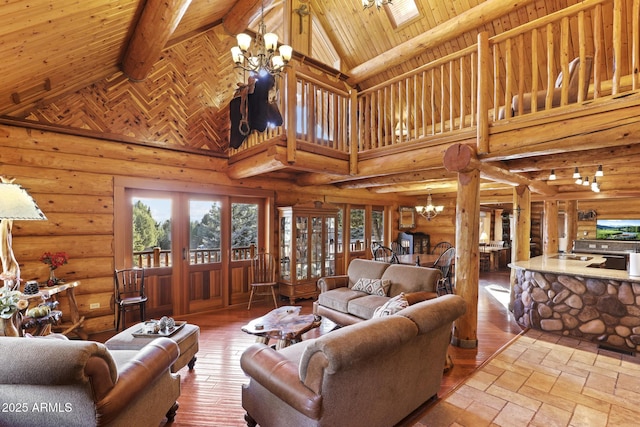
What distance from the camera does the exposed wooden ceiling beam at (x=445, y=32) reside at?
429 centimetres

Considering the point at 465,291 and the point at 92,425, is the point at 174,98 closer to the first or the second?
the point at 92,425

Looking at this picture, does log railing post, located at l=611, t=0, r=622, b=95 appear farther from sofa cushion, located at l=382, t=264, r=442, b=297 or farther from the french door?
the french door

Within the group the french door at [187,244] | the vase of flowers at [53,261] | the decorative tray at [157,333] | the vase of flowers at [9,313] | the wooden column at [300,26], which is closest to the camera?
the vase of flowers at [9,313]

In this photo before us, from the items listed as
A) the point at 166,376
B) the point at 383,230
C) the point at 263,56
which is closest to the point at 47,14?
the point at 263,56

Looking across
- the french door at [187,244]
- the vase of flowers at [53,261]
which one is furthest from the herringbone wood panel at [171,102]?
the vase of flowers at [53,261]

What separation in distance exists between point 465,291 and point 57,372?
3599 millimetres

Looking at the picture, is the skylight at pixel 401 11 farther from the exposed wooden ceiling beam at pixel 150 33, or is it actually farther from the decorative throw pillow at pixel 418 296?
the decorative throw pillow at pixel 418 296

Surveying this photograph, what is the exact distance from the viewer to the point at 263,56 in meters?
3.21

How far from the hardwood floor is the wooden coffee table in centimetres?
50

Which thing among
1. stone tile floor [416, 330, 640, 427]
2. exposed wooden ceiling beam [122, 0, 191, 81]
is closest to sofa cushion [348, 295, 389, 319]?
stone tile floor [416, 330, 640, 427]

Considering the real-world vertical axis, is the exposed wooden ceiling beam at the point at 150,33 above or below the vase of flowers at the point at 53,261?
above

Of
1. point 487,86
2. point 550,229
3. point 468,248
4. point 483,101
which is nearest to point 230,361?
point 468,248

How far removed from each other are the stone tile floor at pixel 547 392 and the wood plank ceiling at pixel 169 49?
2943 mm

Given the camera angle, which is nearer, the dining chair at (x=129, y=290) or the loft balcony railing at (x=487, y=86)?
the loft balcony railing at (x=487, y=86)
